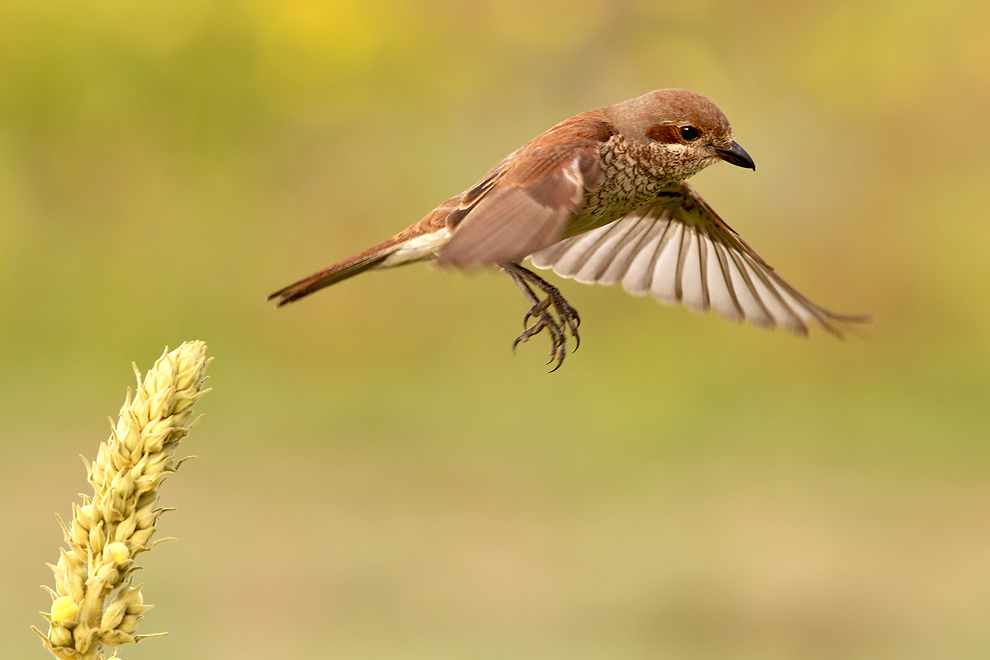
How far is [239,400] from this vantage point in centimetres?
885

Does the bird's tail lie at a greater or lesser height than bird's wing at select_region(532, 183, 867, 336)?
lesser

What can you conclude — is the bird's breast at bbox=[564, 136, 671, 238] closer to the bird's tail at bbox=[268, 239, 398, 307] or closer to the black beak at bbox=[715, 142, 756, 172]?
the black beak at bbox=[715, 142, 756, 172]

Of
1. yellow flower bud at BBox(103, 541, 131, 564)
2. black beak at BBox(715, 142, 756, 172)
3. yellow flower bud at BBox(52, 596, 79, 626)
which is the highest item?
black beak at BBox(715, 142, 756, 172)

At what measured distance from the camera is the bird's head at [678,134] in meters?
3.20

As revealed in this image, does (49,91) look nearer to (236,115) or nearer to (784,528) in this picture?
(236,115)

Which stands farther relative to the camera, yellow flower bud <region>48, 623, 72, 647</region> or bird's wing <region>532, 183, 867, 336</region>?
bird's wing <region>532, 183, 867, 336</region>

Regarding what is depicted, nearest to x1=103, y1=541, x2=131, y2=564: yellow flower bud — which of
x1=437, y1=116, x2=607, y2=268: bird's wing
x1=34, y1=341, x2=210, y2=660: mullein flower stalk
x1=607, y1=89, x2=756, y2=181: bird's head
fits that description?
x1=34, y1=341, x2=210, y2=660: mullein flower stalk

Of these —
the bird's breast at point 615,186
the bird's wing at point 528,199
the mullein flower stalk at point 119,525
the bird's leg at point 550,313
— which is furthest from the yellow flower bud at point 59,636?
the bird's breast at point 615,186

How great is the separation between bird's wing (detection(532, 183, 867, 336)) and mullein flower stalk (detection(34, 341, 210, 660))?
257cm

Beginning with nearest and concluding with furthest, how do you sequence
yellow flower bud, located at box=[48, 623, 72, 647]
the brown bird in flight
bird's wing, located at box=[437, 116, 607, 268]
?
yellow flower bud, located at box=[48, 623, 72, 647], bird's wing, located at box=[437, 116, 607, 268], the brown bird in flight

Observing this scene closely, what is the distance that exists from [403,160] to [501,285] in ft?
4.16

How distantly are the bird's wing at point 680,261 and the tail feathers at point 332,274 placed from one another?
84 centimetres

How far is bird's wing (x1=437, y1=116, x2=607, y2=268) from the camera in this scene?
249 centimetres

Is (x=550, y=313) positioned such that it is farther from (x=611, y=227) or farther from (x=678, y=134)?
(x=611, y=227)
